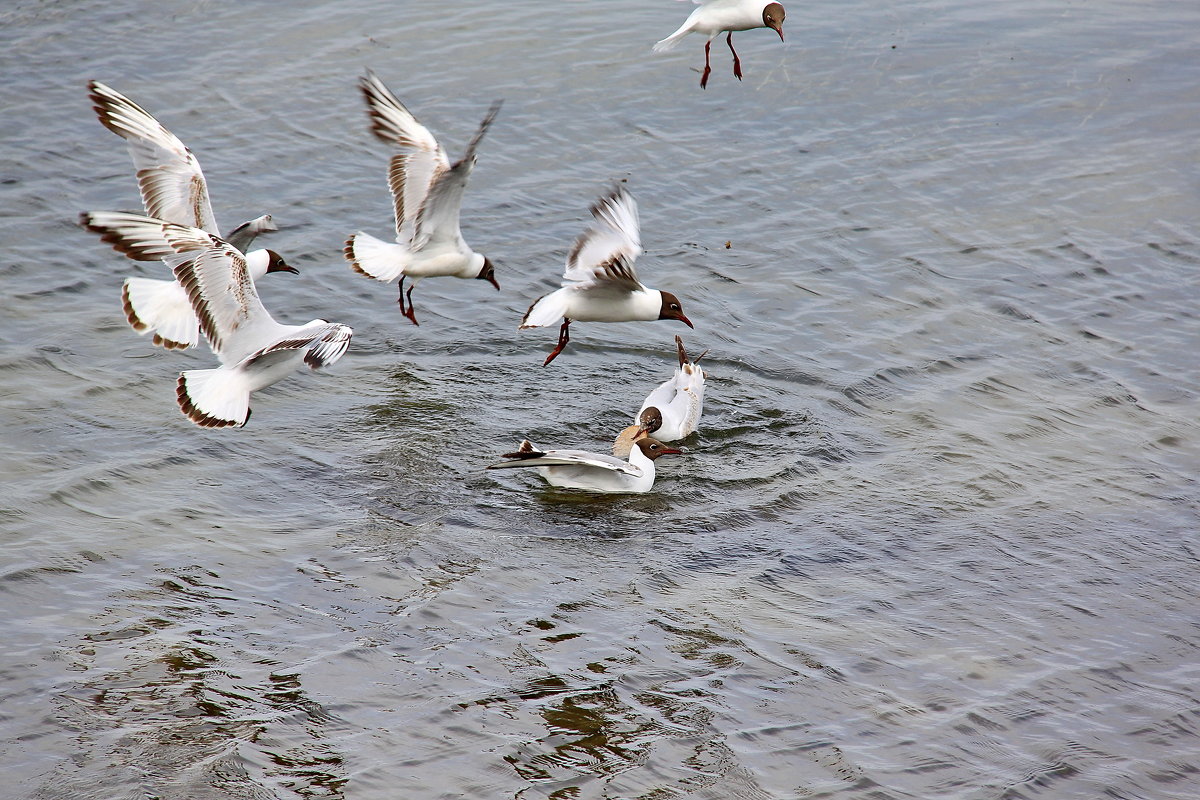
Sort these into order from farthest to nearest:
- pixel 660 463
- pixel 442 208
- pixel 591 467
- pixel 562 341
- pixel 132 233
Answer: pixel 442 208 < pixel 562 341 < pixel 660 463 < pixel 591 467 < pixel 132 233

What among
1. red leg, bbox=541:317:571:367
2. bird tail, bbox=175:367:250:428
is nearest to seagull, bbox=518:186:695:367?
red leg, bbox=541:317:571:367

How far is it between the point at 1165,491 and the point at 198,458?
585 cm

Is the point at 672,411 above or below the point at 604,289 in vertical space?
below

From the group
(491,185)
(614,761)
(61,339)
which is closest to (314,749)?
(614,761)

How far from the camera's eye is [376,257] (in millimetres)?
8922

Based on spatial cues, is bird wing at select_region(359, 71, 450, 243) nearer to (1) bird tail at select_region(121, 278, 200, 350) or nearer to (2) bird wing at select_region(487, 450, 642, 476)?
(1) bird tail at select_region(121, 278, 200, 350)

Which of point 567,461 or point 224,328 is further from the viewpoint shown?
point 224,328

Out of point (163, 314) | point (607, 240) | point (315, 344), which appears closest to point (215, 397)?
point (315, 344)

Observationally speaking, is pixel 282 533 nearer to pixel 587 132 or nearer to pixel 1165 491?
pixel 1165 491

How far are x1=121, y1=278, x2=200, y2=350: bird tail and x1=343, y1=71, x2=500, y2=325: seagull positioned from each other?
5.06 ft

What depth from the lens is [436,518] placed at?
671cm

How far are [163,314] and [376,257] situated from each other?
1812 millimetres

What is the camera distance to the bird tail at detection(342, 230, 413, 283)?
8.84 meters

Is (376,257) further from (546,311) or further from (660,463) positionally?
(660,463)
